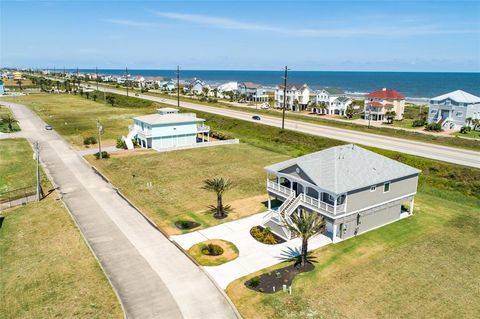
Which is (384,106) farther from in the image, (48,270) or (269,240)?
(48,270)

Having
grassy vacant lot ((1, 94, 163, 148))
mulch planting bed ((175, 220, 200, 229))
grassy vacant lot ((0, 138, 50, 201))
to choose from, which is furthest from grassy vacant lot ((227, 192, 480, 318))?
grassy vacant lot ((1, 94, 163, 148))

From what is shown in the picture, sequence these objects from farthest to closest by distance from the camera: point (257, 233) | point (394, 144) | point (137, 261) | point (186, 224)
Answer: point (394, 144)
point (186, 224)
point (257, 233)
point (137, 261)

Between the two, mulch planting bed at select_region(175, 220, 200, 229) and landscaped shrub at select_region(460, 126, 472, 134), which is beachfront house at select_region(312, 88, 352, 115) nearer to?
landscaped shrub at select_region(460, 126, 472, 134)

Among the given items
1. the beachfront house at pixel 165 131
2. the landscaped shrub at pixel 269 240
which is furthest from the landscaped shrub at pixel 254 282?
the beachfront house at pixel 165 131

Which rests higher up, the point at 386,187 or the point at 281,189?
the point at 386,187

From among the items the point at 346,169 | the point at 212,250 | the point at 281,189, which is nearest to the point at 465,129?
the point at 346,169

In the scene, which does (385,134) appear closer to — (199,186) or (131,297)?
(199,186)
